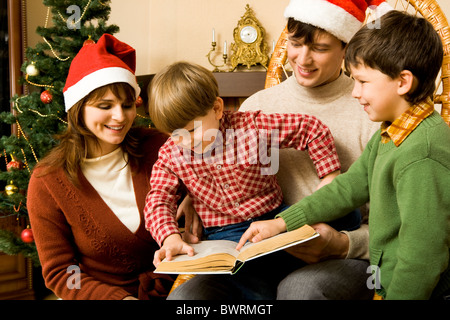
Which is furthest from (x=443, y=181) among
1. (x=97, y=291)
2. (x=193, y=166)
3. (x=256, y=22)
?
(x=256, y=22)

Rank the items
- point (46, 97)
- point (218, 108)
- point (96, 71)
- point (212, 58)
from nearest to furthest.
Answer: point (218, 108), point (96, 71), point (46, 97), point (212, 58)

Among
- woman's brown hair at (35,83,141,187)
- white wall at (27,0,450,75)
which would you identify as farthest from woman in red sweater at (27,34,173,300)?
white wall at (27,0,450,75)

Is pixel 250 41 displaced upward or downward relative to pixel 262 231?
upward

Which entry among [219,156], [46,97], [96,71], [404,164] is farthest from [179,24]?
[404,164]

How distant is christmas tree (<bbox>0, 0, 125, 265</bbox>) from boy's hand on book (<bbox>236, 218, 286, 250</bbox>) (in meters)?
1.37

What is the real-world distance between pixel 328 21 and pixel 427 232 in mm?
696

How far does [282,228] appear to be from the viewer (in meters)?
1.07

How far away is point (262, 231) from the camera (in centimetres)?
104

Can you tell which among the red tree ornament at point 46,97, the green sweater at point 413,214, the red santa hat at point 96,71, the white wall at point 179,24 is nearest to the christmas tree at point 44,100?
the red tree ornament at point 46,97

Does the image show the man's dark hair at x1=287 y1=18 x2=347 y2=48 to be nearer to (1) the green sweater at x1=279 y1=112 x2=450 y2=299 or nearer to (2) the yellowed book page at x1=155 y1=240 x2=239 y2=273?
(1) the green sweater at x1=279 y1=112 x2=450 y2=299

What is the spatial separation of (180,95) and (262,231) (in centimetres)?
42

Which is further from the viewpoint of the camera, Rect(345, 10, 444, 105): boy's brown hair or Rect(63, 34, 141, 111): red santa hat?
Rect(63, 34, 141, 111): red santa hat

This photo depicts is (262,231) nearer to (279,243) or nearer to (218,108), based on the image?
(279,243)

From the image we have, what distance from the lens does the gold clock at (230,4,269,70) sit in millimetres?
3002
